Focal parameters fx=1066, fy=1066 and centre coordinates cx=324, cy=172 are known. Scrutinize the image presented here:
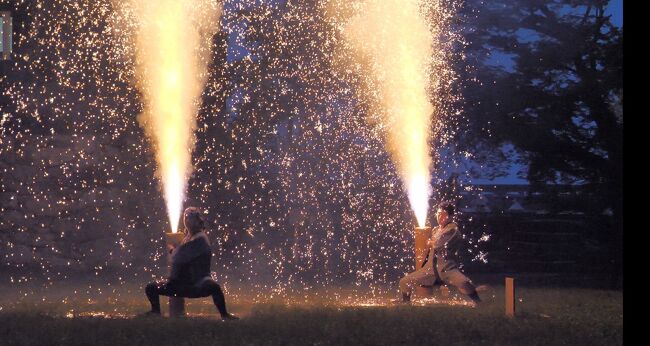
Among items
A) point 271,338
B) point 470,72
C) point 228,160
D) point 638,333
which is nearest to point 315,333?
point 271,338

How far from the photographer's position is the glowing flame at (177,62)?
22188mm

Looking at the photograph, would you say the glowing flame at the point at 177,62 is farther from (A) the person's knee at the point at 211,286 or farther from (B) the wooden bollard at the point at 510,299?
(B) the wooden bollard at the point at 510,299

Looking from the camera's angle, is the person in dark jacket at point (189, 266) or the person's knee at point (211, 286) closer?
the person's knee at point (211, 286)

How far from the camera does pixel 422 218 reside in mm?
18828

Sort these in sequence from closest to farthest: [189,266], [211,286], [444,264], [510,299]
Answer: [211,286], [189,266], [510,299], [444,264]

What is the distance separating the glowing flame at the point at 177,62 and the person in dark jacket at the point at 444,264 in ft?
22.5

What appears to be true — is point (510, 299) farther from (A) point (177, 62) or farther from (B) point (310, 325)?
(A) point (177, 62)

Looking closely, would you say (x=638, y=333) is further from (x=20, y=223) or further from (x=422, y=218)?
(x=20, y=223)

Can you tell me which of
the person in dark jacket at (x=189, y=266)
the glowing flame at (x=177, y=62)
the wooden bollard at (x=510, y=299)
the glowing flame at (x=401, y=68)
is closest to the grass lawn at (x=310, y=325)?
the wooden bollard at (x=510, y=299)

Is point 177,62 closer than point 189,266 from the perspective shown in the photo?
No

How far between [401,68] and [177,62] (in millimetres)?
4934

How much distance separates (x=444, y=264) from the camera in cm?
1686

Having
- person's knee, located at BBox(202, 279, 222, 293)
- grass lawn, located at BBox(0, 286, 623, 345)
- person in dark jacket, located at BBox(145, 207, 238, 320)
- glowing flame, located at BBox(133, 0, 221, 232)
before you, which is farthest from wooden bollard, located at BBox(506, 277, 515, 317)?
glowing flame, located at BBox(133, 0, 221, 232)

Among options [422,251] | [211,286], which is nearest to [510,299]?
[422,251]
